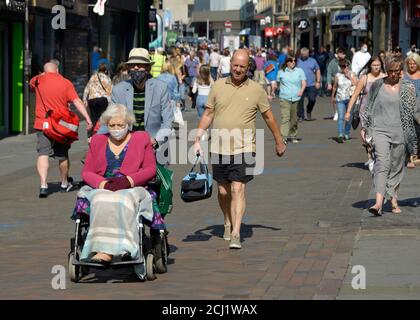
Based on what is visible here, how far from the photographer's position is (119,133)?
31.7 feet

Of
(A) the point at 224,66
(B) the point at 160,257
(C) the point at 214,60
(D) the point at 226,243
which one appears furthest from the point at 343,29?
(B) the point at 160,257

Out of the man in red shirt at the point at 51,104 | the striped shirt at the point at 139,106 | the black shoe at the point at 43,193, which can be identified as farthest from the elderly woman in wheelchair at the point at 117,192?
the man in red shirt at the point at 51,104

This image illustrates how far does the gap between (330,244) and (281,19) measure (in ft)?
233

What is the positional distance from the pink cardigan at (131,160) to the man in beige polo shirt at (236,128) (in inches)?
49.5

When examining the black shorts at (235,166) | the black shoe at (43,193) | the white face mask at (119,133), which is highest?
the white face mask at (119,133)

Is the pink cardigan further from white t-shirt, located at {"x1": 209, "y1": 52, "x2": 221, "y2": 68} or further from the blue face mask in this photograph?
white t-shirt, located at {"x1": 209, "y1": 52, "x2": 221, "y2": 68}

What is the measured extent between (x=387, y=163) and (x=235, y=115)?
218 cm

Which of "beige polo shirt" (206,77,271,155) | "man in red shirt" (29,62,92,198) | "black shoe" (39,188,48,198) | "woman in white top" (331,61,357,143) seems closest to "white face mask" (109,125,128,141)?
"beige polo shirt" (206,77,271,155)

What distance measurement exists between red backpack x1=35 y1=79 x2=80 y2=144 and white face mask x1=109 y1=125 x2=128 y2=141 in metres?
5.59

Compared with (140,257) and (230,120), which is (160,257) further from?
(230,120)

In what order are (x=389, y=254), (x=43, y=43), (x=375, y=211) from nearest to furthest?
(x=389, y=254)
(x=375, y=211)
(x=43, y=43)

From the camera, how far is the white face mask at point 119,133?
9.65m

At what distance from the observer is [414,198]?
1380 centimetres

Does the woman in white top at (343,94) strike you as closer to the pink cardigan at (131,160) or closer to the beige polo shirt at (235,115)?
the beige polo shirt at (235,115)
